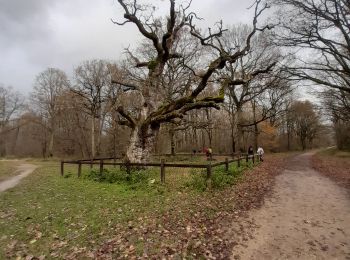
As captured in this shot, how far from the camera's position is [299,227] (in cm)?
780

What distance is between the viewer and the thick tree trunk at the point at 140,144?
1717cm

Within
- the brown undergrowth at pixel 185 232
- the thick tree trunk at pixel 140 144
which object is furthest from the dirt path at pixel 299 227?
the thick tree trunk at pixel 140 144

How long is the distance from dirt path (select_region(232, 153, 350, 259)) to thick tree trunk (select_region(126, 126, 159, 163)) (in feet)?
26.2

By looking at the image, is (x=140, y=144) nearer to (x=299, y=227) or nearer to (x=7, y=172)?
(x=299, y=227)

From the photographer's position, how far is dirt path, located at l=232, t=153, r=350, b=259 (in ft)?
20.9

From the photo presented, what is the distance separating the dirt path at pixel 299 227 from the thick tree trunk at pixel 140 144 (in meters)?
7.98

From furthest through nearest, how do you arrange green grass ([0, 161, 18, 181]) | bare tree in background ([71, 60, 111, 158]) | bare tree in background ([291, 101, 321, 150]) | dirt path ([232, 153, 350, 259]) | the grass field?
bare tree in background ([291, 101, 321, 150]) → bare tree in background ([71, 60, 111, 158]) → green grass ([0, 161, 18, 181]) → the grass field → dirt path ([232, 153, 350, 259])

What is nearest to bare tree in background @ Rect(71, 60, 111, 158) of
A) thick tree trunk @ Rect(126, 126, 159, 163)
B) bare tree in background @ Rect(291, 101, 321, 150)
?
thick tree trunk @ Rect(126, 126, 159, 163)

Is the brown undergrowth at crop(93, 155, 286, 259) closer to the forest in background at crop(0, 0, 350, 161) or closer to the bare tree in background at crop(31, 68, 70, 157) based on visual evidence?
the forest in background at crop(0, 0, 350, 161)

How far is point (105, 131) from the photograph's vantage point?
44531 mm

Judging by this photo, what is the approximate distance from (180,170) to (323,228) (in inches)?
346

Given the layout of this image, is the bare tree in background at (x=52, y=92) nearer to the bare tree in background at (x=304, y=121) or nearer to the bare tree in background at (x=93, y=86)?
the bare tree in background at (x=93, y=86)

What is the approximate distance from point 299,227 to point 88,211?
6.03 metres

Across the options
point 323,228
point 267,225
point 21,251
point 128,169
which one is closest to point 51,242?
point 21,251
